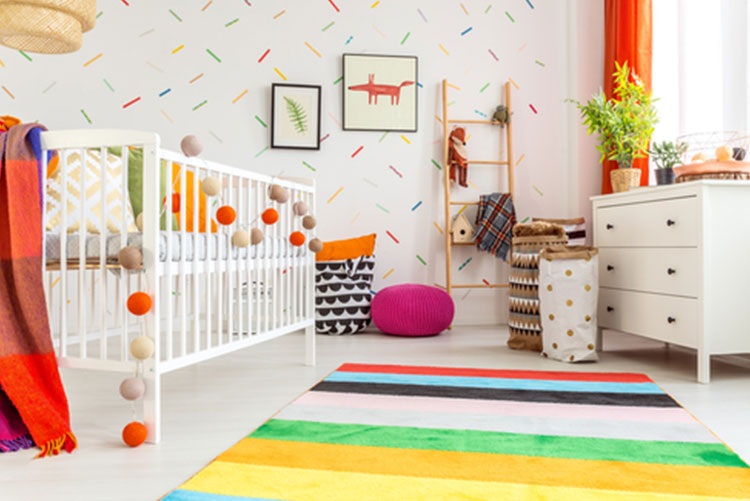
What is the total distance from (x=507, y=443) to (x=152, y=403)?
812mm

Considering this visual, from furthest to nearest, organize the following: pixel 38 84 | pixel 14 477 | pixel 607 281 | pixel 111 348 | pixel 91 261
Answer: pixel 38 84, pixel 111 348, pixel 607 281, pixel 91 261, pixel 14 477

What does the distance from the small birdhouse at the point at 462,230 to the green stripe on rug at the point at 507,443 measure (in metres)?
1.97

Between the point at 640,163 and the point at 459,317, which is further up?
the point at 640,163

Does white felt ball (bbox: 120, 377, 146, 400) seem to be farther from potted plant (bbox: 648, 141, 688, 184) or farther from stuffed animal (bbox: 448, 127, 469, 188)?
stuffed animal (bbox: 448, 127, 469, 188)

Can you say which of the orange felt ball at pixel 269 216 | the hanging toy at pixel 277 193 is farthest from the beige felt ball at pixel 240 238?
the hanging toy at pixel 277 193

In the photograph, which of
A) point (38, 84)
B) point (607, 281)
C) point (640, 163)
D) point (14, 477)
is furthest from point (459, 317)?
point (38, 84)

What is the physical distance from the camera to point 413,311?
2873 millimetres

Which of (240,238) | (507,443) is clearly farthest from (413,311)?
(507,443)

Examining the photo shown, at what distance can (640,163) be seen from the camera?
2.76m

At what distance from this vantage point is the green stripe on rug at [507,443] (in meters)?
1.17

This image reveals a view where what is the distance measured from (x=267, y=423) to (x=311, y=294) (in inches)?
35.7

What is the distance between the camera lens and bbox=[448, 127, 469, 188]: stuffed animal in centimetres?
326

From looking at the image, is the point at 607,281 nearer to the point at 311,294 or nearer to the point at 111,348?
the point at 311,294

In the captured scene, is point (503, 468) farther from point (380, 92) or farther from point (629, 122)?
point (380, 92)
